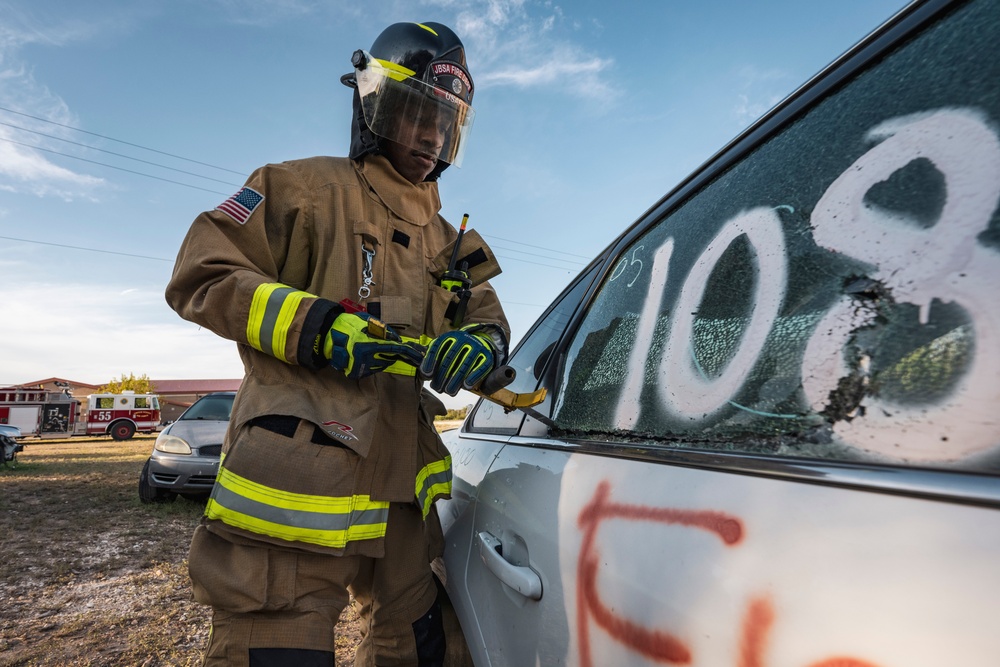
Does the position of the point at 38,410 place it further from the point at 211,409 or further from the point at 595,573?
the point at 595,573

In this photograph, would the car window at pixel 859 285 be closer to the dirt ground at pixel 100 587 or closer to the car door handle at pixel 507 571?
the car door handle at pixel 507 571

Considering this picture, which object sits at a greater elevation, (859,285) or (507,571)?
(859,285)

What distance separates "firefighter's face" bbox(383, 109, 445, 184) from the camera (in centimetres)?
169

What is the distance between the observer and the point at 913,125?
0.58 metres

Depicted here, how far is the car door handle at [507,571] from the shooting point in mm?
931

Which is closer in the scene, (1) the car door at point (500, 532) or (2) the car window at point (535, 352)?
(1) the car door at point (500, 532)

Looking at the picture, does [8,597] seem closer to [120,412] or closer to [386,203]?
[386,203]

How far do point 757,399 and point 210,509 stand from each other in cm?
115

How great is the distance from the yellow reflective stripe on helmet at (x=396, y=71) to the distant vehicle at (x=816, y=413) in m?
1.03

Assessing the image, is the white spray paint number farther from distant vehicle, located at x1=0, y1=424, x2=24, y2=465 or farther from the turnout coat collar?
distant vehicle, located at x1=0, y1=424, x2=24, y2=465

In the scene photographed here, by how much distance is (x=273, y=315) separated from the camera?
1.29 m

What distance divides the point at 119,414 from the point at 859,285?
26.0 meters

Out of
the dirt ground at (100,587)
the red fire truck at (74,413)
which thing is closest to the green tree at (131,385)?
the red fire truck at (74,413)

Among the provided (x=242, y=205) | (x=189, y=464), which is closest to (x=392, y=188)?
(x=242, y=205)
